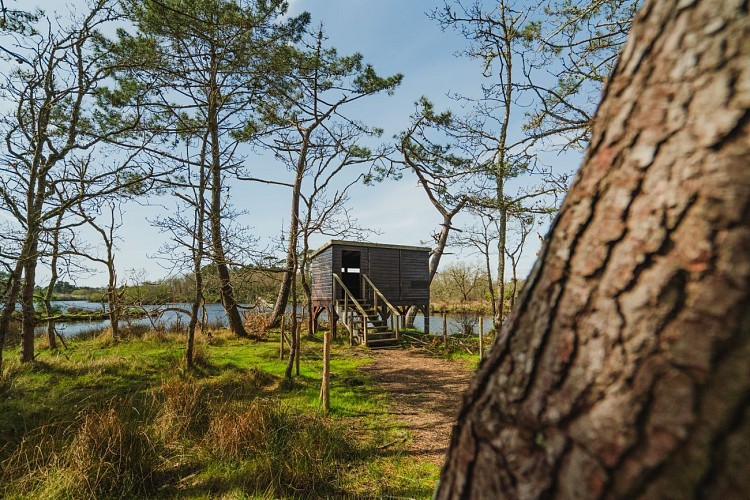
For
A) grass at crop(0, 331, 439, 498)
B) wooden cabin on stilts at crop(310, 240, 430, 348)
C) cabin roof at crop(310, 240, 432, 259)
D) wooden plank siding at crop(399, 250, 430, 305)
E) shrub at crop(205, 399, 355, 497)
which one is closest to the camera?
grass at crop(0, 331, 439, 498)

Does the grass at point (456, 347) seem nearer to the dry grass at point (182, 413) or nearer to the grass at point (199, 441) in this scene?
the grass at point (199, 441)

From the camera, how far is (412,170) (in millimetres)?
16594

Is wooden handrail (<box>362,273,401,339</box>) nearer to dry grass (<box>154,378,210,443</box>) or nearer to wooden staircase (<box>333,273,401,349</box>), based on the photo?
wooden staircase (<box>333,273,401,349</box>)

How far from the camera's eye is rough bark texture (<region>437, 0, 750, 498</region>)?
0.50 meters

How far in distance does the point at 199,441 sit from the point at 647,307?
5696 mm

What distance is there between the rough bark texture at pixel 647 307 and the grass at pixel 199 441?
385cm

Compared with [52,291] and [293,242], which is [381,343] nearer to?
[293,242]

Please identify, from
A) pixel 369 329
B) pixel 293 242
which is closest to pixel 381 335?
pixel 369 329

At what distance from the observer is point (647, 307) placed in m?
0.59

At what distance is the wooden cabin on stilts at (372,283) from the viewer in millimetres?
15375

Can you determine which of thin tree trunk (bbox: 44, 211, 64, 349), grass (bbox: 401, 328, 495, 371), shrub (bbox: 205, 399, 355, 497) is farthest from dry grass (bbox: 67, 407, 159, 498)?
grass (bbox: 401, 328, 495, 371)

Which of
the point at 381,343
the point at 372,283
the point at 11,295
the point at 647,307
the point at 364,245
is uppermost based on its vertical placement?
the point at 364,245

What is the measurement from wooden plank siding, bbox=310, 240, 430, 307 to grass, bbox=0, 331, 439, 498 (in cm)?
897

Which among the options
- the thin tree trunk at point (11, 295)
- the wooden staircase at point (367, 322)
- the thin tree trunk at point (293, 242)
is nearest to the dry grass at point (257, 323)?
the thin tree trunk at point (293, 242)
